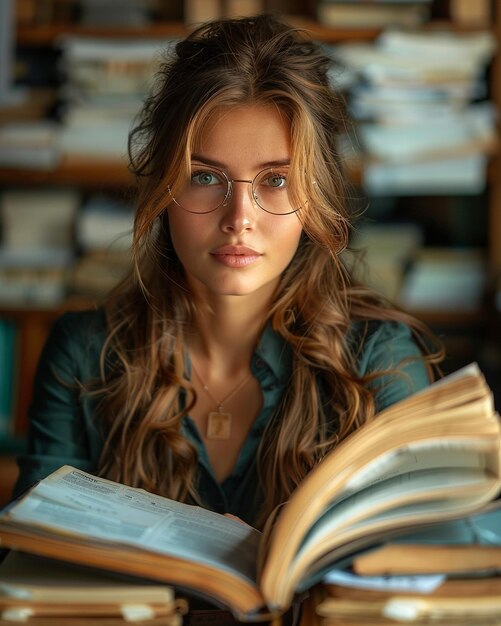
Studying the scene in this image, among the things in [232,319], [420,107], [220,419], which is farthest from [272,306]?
[420,107]

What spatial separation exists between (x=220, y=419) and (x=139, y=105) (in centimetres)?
125

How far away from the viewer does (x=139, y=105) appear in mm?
2283

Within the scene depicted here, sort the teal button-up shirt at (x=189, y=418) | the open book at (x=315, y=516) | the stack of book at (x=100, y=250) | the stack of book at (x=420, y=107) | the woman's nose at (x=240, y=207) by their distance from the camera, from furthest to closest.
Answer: the stack of book at (x=100, y=250) → the stack of book at (x=420, y=107) → the teal button-up shirt at (x=189, y=418) → the woman's nose at (x=240, y=207) → the open book at (x=315, y=516)

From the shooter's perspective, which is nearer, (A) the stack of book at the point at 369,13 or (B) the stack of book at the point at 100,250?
(A) the stack of book at the point at 369,13

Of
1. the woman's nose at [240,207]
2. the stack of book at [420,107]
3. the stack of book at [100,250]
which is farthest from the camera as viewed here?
the stack of book at [100,250]

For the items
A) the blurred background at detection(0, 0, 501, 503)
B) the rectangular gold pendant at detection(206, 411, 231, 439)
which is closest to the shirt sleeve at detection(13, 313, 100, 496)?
the rectangular gold pendant at detection(206, 411, 231, 439)

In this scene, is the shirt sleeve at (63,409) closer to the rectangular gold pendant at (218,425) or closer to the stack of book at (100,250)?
the rectangular gold pendant at (218,425)

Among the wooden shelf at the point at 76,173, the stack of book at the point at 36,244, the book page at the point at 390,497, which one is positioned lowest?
the stack of book at the point at 36,244

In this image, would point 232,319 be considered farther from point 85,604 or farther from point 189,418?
point 85,604

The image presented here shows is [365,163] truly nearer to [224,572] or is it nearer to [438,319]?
[438,319]

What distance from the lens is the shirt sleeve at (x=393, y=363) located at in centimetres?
118

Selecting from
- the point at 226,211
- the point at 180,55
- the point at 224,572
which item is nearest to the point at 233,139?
the point at 226,211

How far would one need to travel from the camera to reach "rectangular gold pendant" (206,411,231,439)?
125 cm

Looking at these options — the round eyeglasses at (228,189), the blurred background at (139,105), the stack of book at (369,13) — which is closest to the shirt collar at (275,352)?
the round eyeglasses at (228,189)
